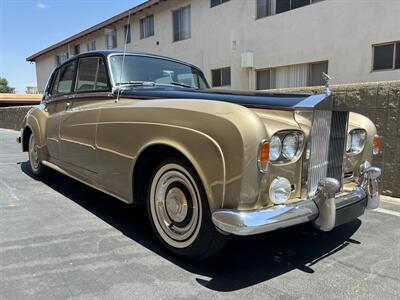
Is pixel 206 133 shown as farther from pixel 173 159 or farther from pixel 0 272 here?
pixel 0 272

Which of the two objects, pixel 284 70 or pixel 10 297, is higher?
pixel 284 70

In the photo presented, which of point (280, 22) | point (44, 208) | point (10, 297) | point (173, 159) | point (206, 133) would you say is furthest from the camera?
point (280, 22)

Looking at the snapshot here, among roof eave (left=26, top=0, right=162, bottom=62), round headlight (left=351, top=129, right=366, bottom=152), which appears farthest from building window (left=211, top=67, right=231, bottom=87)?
round headlight (left=351, top=129, right=366, bottom=152)

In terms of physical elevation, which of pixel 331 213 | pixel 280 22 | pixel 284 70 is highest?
pixel 280 22

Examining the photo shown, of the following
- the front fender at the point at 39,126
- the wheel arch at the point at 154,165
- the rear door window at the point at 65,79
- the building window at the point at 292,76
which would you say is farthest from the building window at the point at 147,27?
the wheel arch at the point at 154,165

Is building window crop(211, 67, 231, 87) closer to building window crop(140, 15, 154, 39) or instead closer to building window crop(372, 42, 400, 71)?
building window crop(140, 15, 154, 39)

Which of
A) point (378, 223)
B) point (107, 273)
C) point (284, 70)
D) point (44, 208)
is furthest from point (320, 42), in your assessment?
point (107, 273)

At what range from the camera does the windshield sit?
4.02 m

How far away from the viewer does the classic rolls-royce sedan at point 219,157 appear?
8.06 feet

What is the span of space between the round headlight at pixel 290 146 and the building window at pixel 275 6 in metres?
9.55

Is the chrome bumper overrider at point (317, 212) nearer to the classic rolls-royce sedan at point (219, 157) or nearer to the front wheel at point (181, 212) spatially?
the classic rolls-royce sedan at point (219, 157)

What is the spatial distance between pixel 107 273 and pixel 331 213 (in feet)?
5.62

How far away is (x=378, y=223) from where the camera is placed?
395cm

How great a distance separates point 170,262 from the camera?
294 cm
